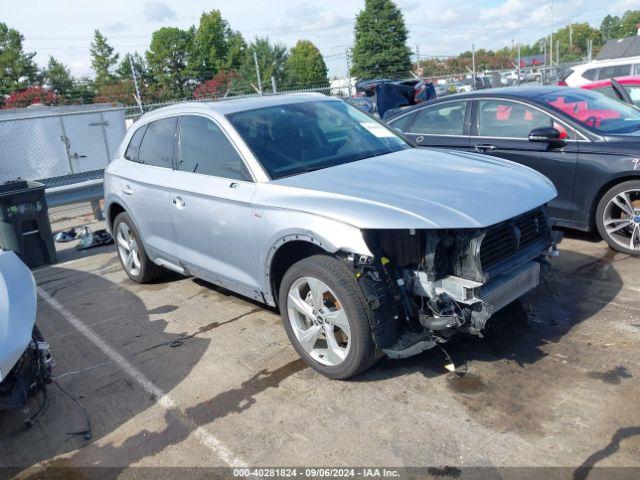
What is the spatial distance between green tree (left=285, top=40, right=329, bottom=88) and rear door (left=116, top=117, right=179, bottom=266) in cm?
3564

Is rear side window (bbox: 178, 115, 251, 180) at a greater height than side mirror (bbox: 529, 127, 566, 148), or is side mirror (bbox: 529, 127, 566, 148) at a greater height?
rear side window (bbox: 178, 115, 251, 180)

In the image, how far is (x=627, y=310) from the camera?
4.54 metres

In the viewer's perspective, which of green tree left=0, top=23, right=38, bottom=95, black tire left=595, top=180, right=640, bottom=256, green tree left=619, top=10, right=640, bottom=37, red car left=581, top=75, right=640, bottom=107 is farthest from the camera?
green tree left=619, top=10, right=640, bottom=37

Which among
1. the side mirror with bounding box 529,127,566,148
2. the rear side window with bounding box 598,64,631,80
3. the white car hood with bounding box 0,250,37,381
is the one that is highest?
the rear side window with bounding box 598,64,631,80

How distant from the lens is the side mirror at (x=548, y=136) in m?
5.88

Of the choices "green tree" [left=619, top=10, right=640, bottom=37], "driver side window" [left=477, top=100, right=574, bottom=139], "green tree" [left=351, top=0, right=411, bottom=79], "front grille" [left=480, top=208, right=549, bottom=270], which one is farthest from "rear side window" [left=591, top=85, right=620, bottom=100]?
"green tree" [left=619, top=10, right=640, bottom=37]

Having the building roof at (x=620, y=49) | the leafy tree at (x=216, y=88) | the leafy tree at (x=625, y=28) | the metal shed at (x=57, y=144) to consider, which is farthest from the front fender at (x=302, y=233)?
the leafy tree at (x=625, y=28)

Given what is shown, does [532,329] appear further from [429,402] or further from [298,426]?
[298,426]

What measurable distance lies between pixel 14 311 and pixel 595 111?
19.5ft

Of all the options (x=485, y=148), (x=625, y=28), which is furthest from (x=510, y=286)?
(x=625, y=28)

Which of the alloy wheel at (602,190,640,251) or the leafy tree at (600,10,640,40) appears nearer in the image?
the alloy wheel at (602,190,640,251)

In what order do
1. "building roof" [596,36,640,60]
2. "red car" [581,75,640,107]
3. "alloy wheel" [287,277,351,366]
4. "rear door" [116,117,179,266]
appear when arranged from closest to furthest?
"alloy wheel" [287,277,351,366]
"rear door" [116,117,179,266]
"red car" [581,75,640,107]
"building roof" [596,36,640,60]

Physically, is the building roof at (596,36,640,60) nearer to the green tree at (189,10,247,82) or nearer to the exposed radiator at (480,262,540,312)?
the exposed radiator at (480,262,540,312)

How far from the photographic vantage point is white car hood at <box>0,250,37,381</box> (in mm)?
3311
